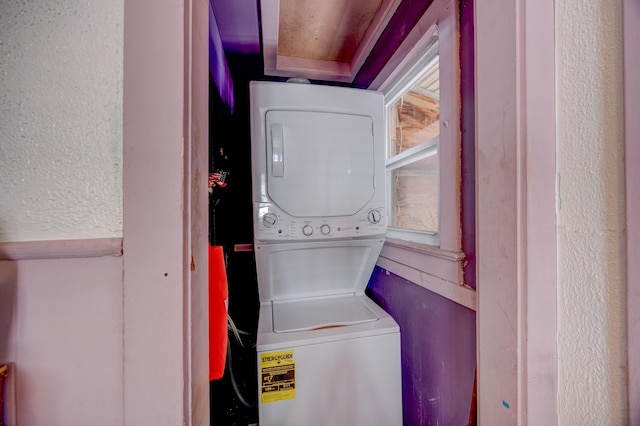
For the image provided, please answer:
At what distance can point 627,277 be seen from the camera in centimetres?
56

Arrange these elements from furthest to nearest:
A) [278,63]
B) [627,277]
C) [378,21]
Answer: [278,63] → [378,21] → [627,277]

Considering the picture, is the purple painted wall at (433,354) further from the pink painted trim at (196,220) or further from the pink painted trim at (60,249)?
the pink painted trim at (60,249)

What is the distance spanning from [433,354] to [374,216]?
66 centimetres

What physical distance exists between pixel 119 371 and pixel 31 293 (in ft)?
0.56

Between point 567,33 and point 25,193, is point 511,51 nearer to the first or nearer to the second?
point 567,33

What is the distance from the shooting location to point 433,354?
1026 millimetres

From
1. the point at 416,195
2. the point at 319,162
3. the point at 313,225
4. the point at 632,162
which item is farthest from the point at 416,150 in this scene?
the point at 632,162

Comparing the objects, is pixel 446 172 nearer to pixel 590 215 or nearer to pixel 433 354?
pixel 590 215

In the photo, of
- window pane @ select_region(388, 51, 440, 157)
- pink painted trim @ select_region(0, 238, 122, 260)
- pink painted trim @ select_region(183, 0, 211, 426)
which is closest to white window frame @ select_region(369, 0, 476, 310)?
window pane @ select_region(388, 51, 440, 157)

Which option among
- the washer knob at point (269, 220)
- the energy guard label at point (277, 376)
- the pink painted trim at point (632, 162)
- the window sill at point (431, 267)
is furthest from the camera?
the washer knob at point (269, 220)

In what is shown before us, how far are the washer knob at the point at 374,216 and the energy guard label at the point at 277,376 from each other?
0.72m

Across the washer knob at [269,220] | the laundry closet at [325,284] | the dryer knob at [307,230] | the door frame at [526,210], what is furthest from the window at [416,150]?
the washer knob at [269,220]

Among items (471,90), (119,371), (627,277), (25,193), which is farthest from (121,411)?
(471,90)

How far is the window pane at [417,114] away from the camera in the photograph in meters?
1.22
